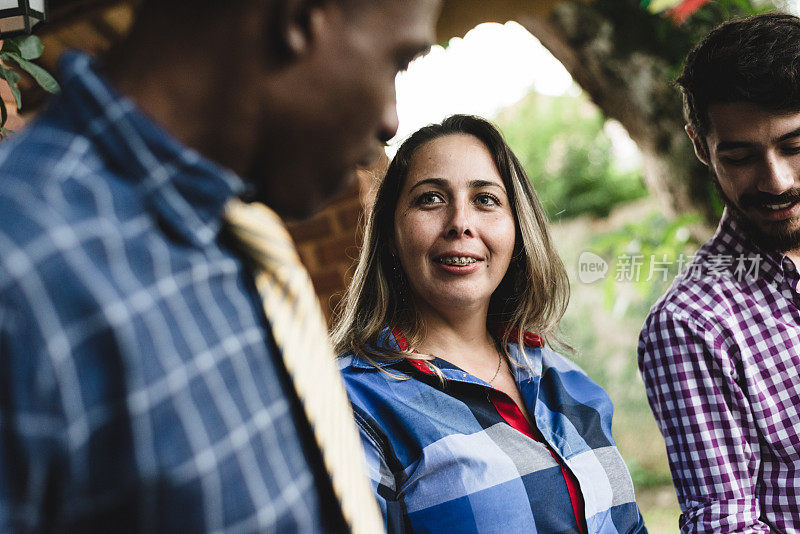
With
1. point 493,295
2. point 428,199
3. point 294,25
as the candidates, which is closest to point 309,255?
point 493,295

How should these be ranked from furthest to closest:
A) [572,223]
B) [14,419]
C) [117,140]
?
[572,223] < [117,140] < [14,419]

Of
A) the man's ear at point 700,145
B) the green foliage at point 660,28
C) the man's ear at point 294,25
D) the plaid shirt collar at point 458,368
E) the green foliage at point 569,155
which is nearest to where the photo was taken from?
the man's ear at point 294,25

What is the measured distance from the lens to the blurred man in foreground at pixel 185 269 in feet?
1.69

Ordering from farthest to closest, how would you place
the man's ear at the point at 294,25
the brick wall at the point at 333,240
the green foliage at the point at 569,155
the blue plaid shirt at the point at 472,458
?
1. the green foliage at the point at 569,155
2. the brick wall at the point at 333,240
3. the blue plaid shirt at the point at 472,458
4. the man's ear at the point at 294,25

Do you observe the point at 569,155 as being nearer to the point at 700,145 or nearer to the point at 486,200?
the point at 700,145

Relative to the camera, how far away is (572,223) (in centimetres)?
952

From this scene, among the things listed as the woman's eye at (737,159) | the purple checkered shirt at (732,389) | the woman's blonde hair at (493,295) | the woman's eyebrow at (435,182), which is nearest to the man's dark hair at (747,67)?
the woman's eye at (737,159)

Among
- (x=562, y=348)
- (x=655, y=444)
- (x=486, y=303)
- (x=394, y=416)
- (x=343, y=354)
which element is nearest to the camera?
(x=394, y=416)

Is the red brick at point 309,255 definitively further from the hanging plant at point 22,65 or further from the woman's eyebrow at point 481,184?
the hanging plant at point 22,65

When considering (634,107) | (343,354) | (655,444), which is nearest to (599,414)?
(343,354)

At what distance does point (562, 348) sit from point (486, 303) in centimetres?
37

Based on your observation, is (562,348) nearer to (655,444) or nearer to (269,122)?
(269,122)

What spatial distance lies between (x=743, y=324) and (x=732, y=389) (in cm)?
19

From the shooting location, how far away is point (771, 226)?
1.94 metres
